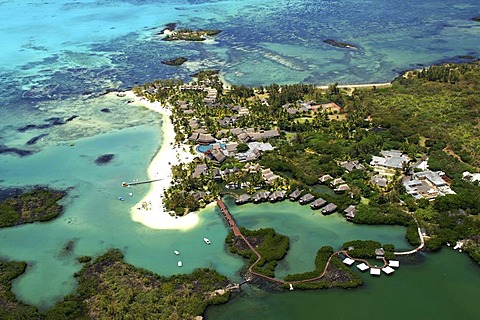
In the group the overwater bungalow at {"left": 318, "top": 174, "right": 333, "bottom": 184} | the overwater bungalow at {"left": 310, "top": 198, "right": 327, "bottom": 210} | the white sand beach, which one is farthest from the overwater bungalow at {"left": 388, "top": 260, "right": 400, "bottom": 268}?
the white sand beach

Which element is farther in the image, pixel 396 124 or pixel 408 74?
pixel 408 74

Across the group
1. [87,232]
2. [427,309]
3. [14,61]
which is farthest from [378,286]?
[14,61]

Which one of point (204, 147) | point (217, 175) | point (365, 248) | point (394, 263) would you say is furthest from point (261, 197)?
point (394, 263)

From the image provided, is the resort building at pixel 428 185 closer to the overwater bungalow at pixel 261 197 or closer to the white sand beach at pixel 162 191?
the overwater bungalow at pixel 261 197

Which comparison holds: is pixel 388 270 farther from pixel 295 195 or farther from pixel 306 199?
pixel 295 195

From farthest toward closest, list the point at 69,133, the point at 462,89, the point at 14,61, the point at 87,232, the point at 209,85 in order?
1. the point at 14,61
2. the point at 209,85
3. the point at 462,89
4. the point at 69,133
5. the point at 87,232

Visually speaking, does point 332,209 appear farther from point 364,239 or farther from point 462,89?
point 462,89

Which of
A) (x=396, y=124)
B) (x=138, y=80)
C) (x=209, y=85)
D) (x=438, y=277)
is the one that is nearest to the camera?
(x=438, y=277)
